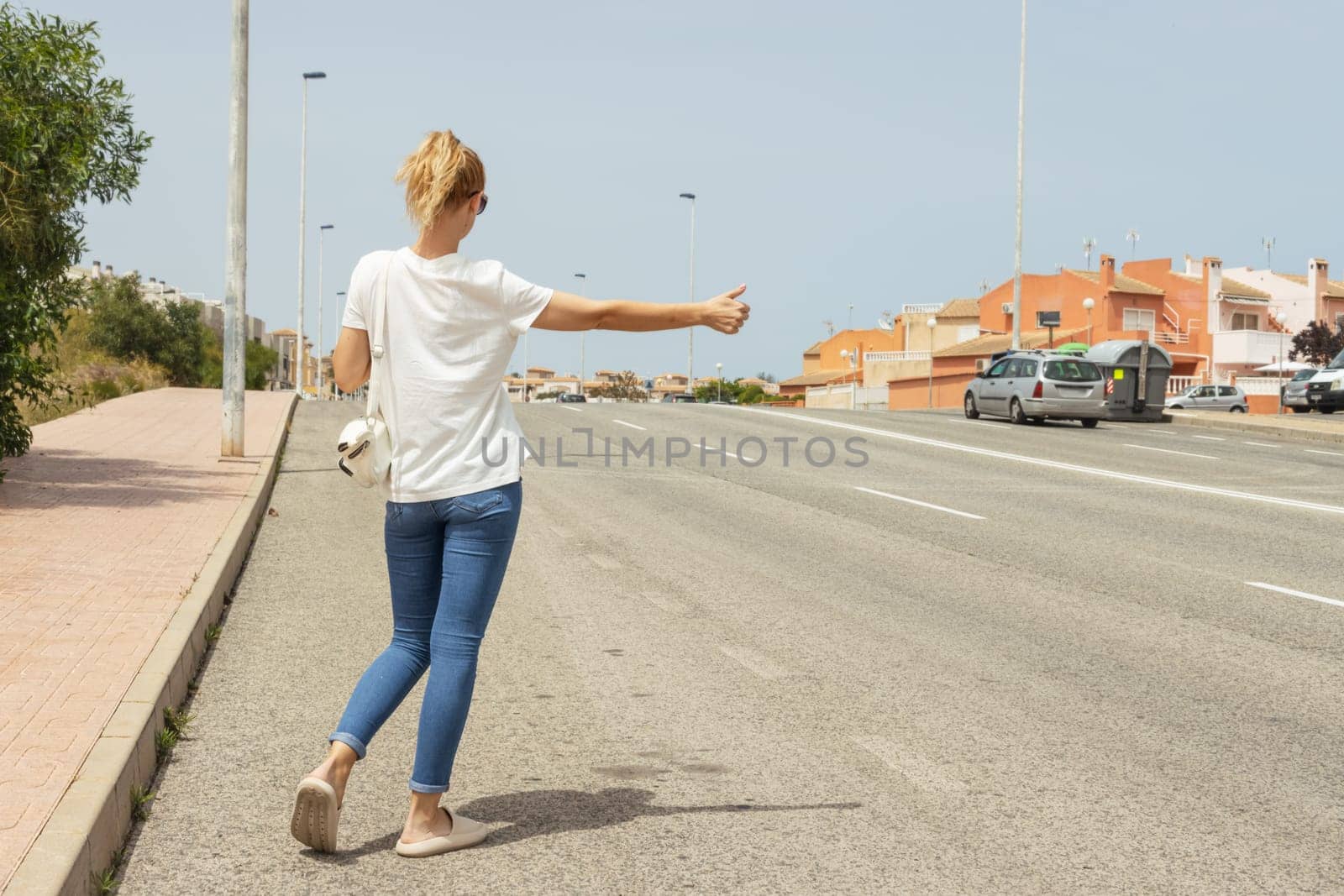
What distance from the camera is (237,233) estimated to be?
1595 cm

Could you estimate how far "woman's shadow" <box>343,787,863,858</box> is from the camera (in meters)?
4.34

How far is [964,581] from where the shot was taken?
9.60m

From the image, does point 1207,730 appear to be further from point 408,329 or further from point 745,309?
point 408,329

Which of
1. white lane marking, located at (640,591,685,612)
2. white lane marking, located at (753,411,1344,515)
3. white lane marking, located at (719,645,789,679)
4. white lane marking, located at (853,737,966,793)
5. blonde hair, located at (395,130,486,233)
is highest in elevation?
blonde hair, located at (395,130,486,233)

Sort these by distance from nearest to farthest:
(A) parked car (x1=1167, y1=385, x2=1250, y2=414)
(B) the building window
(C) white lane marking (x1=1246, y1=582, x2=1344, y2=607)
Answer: (C) white lane marking (x1=1246, y1=582, x2=1344, y2=607) → (A) parked car (x1=1167, y1=385, x2=1250, y2=414) → (B) the building window

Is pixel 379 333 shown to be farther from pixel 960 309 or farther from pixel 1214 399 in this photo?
pixel 960 309

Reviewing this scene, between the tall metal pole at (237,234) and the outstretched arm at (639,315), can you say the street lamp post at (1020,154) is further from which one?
the outstretched arm at (639,315)

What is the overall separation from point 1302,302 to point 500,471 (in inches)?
3442

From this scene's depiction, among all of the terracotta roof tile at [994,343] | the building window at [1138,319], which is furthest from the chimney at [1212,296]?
the terracotta roof tile at [994,343]

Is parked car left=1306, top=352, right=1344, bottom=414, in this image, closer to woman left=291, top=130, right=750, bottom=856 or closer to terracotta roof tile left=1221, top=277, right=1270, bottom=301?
woman left=291, top=130, right=750, bottom=856

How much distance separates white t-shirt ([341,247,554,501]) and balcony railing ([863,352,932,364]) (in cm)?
7582

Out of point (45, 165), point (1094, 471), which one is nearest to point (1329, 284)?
point (1094, 471)

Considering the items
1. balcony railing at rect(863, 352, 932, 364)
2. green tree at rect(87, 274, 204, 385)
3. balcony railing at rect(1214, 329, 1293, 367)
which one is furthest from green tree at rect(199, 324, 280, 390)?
balcony railing at rect(1214, 329, 1293, 367)

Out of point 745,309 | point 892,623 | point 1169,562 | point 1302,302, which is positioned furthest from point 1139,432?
point 1302,302
